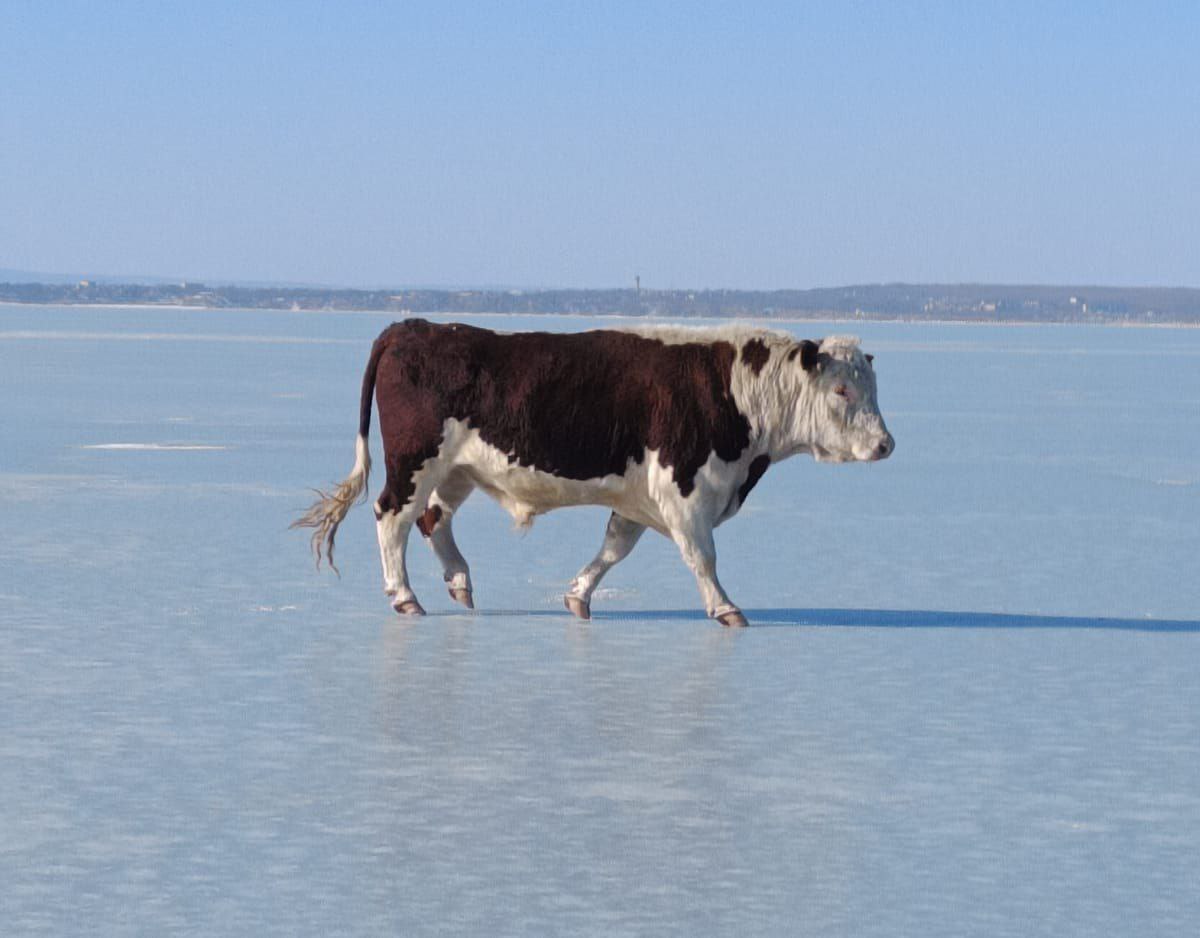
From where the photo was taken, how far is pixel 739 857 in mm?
5242

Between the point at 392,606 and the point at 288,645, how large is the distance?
38.0 inches

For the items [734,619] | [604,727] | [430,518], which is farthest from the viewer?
[430,518]

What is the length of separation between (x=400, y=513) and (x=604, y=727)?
247cm

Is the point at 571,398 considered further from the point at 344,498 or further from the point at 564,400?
the point at 344,498

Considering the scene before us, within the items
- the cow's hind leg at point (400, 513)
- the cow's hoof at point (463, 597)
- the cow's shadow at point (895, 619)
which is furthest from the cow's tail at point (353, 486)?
the cow's shadow at point (895, 619)

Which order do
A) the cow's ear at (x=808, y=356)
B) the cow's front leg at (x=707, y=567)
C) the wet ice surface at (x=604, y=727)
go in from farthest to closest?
the cow's ear at (x=808, y=356) → the cow's front leg at (x=707, y=567) → the wet ice surface at (x=604, y=727)

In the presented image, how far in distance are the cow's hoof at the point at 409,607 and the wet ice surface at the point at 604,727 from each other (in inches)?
4.4

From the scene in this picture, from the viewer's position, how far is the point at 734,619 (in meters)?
8.86

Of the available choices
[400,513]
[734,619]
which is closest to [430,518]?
[400,513]

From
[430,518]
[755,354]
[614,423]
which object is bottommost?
[430,518]

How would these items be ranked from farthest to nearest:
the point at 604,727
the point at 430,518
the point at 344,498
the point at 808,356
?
the point at 344,498
the point at 430,518
the point at 808,356
the point at 604,727

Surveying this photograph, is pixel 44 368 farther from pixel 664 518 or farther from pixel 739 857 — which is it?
pixel 739 857

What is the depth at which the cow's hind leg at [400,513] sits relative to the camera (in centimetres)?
905

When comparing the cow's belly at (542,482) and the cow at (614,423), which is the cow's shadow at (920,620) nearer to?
the cow at (614,423)
